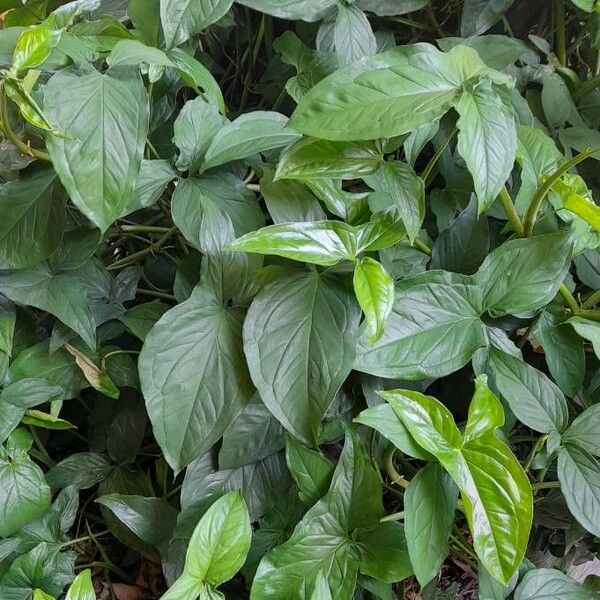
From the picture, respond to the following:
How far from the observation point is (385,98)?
1.70 ft

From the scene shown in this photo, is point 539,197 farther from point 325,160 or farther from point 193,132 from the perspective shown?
point 193,132

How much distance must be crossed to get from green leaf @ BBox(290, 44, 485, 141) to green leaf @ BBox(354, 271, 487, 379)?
0.17 m

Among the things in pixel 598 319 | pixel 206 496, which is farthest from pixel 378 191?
pixel 206 496

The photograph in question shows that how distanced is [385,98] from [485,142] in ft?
0.31

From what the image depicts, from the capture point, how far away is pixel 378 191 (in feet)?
2.22

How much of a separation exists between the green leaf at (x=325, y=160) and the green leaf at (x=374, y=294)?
9cm

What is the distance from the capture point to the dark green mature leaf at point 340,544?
620 mm

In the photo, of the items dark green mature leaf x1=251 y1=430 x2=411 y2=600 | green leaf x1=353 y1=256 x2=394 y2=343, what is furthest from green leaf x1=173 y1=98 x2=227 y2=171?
dark green mature leaf x1=251 y1=430 x2=411 y2=600

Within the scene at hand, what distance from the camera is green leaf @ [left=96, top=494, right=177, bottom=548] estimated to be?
71 centimetres

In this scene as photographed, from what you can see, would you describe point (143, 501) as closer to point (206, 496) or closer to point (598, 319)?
point (206, 496)

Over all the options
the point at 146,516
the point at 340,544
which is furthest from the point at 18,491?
the point at 340,544

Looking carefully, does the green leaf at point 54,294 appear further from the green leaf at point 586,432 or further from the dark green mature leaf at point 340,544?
the green leaf at point 586,432

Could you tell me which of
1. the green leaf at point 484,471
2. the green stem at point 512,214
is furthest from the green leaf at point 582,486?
the green stem at point 512,214

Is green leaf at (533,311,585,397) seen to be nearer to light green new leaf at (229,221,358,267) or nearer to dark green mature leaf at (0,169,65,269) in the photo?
light green new leaf at (229,221,358,267)
